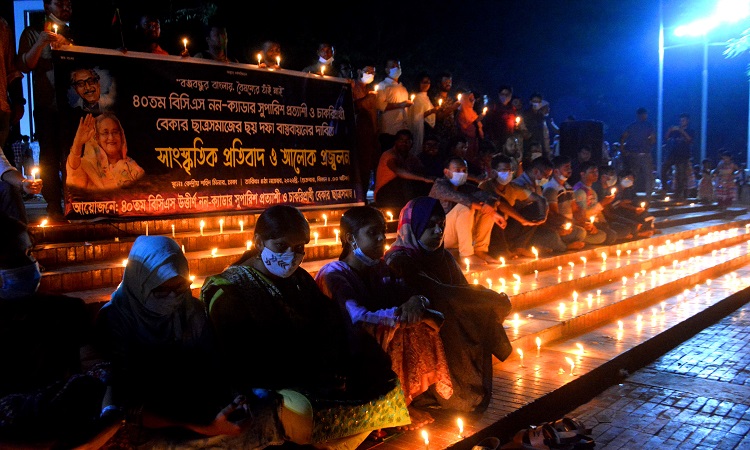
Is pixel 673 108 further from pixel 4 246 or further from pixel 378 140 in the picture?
pixel 4 246

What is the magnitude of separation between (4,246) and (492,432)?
117 inches

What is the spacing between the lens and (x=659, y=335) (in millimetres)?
6609

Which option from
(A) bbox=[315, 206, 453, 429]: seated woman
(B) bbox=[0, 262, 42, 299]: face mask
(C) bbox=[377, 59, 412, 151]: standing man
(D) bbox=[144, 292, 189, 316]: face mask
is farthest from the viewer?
(C) bbox=[377, 59, 412, 151]: standing man

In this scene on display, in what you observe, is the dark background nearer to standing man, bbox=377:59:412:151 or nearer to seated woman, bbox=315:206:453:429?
standing man, bbox=377:59:412:151

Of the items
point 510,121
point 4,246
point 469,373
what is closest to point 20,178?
point 4,246

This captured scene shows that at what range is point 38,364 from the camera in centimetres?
279

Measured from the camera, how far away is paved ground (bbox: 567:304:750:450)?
448cm

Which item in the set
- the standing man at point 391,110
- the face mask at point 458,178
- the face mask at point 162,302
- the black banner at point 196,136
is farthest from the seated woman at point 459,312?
the standing man at point 391,110

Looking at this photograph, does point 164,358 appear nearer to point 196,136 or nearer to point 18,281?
point 18,281

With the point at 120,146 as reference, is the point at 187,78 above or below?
above

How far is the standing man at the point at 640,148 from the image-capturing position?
1638 centimetres

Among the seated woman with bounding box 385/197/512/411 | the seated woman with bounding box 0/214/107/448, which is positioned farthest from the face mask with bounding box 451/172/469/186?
the seated woman with bounding box 0/214/107/448

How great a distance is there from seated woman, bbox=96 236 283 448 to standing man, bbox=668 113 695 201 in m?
17.6

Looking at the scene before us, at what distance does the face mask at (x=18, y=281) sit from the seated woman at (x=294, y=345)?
86 cm
